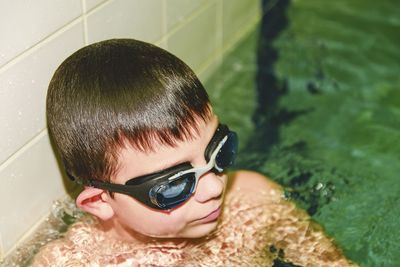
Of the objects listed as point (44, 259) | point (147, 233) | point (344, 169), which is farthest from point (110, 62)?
point (344, 169)

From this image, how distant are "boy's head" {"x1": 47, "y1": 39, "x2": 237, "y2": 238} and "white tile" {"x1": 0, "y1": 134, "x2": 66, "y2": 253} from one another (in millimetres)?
124

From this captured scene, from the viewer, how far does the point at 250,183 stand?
6.12ft

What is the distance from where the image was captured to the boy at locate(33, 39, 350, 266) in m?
1.42

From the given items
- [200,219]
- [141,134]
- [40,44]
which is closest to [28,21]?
[40,44]

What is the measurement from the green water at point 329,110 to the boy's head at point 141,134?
500mm

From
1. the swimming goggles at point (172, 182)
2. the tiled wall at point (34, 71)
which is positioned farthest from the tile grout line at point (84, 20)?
the swimming goggles at point (172, 182)

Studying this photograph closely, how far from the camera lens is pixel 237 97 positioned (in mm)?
2514

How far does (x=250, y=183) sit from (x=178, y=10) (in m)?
0.61

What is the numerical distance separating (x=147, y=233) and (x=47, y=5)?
1.80ft

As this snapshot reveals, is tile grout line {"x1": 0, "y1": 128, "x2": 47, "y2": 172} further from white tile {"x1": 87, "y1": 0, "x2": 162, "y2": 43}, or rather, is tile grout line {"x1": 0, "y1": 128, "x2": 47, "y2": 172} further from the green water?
the green water

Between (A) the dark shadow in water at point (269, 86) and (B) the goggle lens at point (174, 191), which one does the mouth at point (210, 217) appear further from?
(A) the dark shadow in water at point (269, 86)

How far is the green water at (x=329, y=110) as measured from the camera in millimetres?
1921

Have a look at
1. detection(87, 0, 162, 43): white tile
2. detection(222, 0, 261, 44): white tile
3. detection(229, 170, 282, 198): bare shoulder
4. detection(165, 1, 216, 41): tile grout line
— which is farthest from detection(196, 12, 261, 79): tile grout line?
detection(229, 170, 282, 198): bare shoulder

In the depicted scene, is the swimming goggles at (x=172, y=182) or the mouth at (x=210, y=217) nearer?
the swimming goggles at (x=172, y=182)
